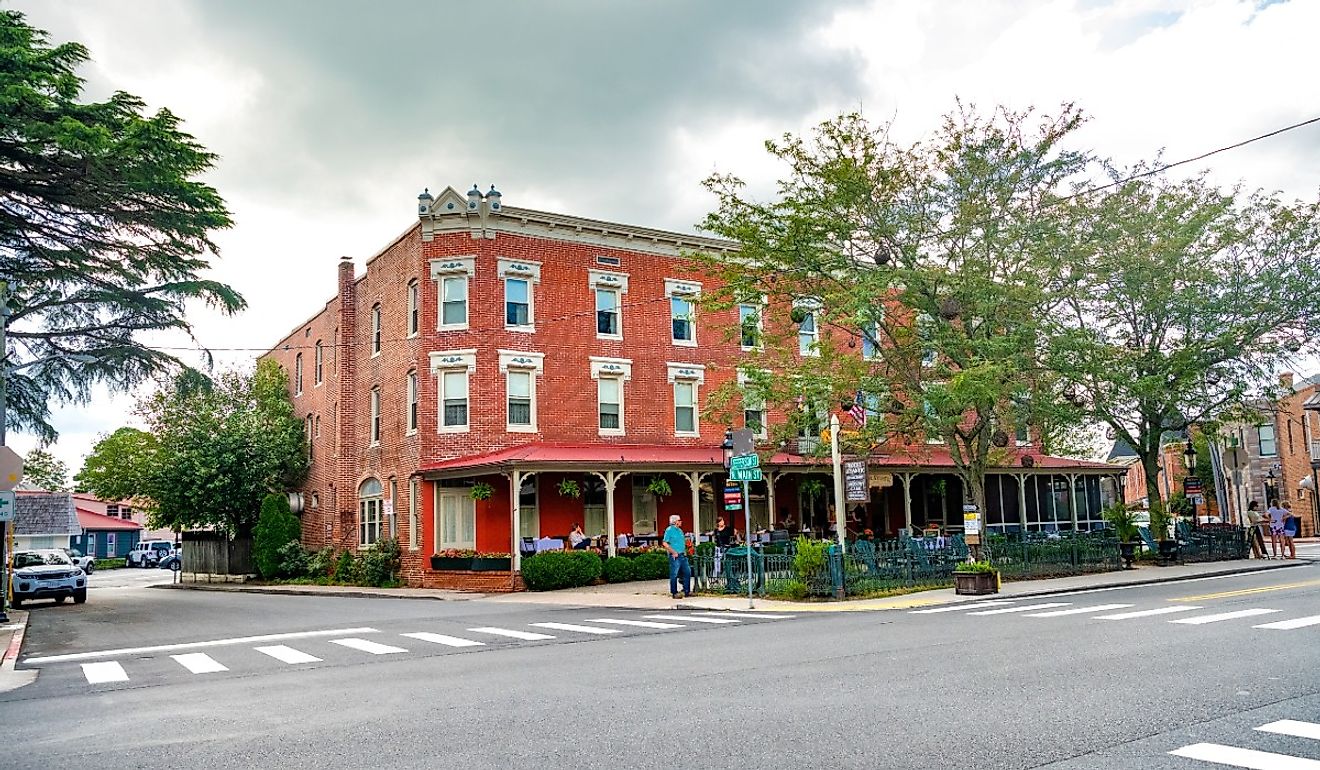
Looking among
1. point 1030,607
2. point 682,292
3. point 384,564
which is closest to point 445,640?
point 1030,607

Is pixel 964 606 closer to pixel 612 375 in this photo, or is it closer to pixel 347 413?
pixel 612 375

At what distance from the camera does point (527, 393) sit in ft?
99.4

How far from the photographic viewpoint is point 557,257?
31.1 m

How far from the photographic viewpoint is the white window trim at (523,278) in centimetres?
3011

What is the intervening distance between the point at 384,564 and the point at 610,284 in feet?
36.3

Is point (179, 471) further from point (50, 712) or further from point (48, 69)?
point (50, 712)

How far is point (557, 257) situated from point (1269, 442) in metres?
47.6

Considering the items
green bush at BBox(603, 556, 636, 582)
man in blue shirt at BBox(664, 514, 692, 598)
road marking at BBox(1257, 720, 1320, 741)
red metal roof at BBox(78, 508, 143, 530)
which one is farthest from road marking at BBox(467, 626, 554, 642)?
red metal roof at BBox(78, 508, 143, 530)

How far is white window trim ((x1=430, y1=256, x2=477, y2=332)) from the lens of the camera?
98.1ft

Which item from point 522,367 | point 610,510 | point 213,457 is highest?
point 522,367

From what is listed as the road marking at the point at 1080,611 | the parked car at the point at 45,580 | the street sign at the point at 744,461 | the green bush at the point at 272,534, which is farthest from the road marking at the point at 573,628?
the green bush at the point at 272,534

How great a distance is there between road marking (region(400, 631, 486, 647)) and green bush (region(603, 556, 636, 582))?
11085mm

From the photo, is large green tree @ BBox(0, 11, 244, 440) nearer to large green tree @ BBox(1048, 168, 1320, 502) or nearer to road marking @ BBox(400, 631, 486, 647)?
road marking @ BBox(400, 631, 486, 647)

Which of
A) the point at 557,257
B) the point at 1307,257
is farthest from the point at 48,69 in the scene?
the point at 1307,257
